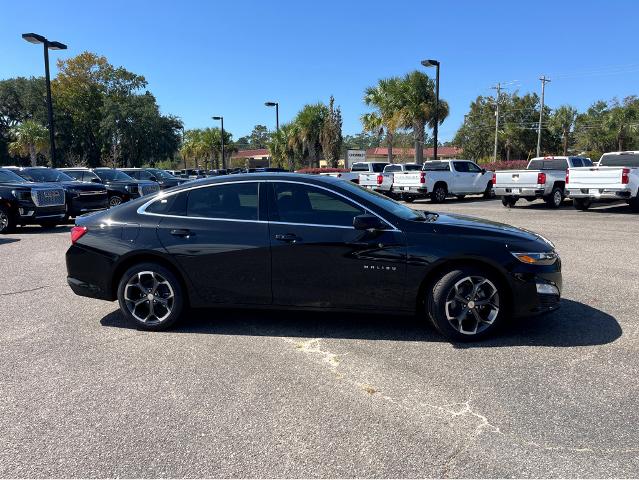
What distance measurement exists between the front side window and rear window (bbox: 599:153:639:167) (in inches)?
585

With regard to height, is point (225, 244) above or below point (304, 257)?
above

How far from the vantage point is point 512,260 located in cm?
451

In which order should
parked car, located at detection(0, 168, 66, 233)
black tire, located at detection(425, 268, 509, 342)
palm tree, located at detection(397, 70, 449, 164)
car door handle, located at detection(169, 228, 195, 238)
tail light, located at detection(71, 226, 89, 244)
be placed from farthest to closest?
palm tree, located at detection(397, 70, 449, 164), parked car, located at detection(0, 168, 66, 233), tail light, located at detection(71, 226, 89, 244), car door handle, located at detection(169, 228, 195, 238), black tire, located at detection(425, 268, 509, 342)

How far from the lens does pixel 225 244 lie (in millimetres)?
4840

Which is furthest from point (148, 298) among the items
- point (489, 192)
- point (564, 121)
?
point (564, 121)

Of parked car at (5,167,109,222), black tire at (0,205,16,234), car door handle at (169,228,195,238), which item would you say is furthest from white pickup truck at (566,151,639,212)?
black tire at (0,205,16,234)

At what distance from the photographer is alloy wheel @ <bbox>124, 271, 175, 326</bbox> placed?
502 centimetres

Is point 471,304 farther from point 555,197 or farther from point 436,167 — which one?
point 436,167

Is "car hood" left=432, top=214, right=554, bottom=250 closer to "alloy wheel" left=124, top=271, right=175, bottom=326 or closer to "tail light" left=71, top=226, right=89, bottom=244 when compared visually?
"alloy wheel" left=124, top=271, right=175, bottom=326

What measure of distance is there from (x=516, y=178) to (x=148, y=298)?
1610cm

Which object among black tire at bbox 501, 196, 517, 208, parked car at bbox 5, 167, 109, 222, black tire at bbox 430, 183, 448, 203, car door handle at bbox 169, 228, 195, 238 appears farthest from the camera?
black tire at bbox 430, 183, 448, 203

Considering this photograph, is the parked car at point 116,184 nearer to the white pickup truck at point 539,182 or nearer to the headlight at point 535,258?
the white pickup truck at point 539,182

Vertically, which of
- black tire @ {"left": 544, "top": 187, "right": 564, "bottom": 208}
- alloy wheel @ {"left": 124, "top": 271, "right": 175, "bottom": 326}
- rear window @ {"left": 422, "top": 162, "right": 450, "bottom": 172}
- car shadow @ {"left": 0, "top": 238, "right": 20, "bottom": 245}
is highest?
rear window @ {"left": 422, "top": 162, "right": 450, "bottom": 172}

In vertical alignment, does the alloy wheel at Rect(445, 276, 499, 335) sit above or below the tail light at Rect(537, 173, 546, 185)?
below
